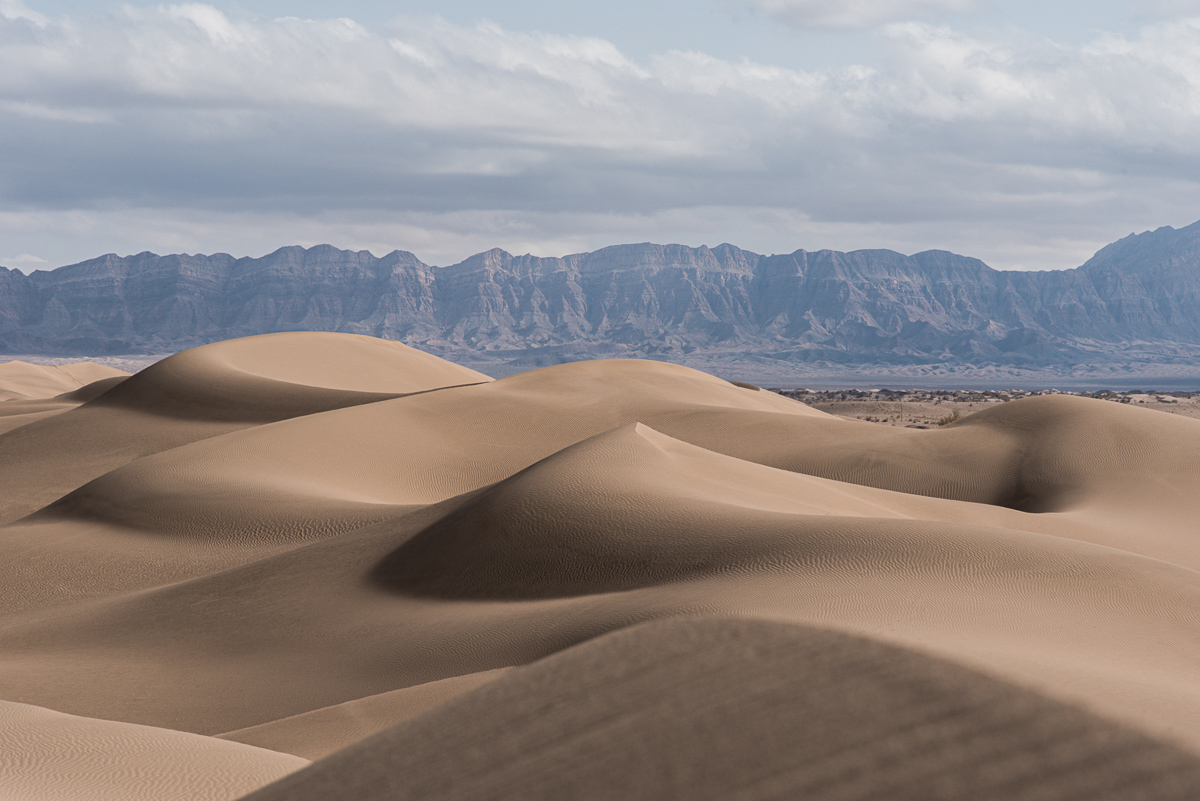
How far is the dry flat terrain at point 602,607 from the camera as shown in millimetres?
4062

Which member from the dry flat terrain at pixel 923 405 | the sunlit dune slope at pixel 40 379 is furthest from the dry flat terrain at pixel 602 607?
the sunlit dune slope at pixel 40 379

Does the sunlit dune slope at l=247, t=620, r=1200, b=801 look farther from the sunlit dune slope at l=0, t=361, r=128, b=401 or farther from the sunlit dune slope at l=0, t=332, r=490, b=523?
the sunlit dune slope at l=0, t=361, r=128, b=401

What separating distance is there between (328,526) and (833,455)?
15312 millimetres

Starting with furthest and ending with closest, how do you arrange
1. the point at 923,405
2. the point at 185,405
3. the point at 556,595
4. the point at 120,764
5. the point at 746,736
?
the point at 923,405 → the point at 185,405 → the point at 556,595 → the point at 120,764 → the point at 746,736

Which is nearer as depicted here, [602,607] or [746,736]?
[746,736]

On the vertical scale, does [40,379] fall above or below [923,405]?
above

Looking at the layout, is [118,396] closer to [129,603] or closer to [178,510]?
[178,510]

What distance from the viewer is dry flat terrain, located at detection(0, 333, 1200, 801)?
13.3ft

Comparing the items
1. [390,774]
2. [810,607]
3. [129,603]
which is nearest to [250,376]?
[129,603]

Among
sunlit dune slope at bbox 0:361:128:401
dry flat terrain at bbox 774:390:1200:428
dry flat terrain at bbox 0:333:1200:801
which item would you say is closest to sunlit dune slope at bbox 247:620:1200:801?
dry flat terrain at bbox 0:333:1200:801

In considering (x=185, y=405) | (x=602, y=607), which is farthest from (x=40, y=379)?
(x=602, y=607)

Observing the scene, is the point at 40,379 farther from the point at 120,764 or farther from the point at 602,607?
the point at 120,764

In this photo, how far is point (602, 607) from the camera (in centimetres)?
1202

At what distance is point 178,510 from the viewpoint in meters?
24.7
